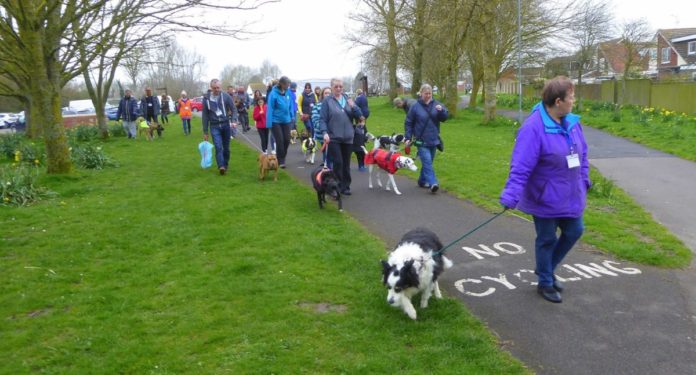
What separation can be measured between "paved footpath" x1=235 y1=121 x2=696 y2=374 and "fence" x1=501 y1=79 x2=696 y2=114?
63.2 feet

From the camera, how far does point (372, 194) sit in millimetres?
9641

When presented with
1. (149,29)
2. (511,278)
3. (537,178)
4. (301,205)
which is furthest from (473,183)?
(149,29)

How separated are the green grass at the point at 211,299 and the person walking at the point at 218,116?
114 inches

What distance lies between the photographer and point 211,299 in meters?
4.91

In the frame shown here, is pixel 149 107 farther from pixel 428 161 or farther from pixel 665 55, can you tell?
pixel 665 55

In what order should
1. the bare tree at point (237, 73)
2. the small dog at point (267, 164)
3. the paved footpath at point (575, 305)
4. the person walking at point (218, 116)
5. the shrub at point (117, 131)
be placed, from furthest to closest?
1. the bare tree at point (237, 73)
2. the shrub at point (117, 131)
3. the person walking at point (218, 116)
4. the small dog at point (267, 164)
5. the paved footpath at point (575, 305)

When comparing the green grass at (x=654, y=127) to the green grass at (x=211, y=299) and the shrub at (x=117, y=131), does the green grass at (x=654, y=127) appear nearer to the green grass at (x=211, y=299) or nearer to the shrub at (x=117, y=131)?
the green grass at (x=211, y=299)

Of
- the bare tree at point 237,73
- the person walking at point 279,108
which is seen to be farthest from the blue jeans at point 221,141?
the bare tree at point 237,73

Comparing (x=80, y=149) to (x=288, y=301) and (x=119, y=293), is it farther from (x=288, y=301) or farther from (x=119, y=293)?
(x=288, y=301)

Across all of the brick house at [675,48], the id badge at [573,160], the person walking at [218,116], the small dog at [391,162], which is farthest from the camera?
the brick house at [675,48]

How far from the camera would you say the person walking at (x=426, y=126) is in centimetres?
932

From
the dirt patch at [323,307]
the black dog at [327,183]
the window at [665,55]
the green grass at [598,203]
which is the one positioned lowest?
the dirt patch at [323,307]

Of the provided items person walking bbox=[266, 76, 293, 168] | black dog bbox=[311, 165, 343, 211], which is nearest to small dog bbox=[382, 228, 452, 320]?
black dog bbox=[311, 165, 343, 211]

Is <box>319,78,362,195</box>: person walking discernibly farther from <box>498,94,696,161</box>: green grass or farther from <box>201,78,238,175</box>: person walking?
<box>498,94,696,161</box>: green grass
